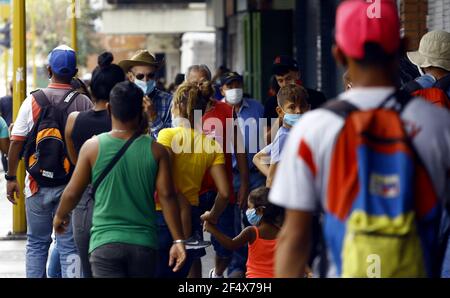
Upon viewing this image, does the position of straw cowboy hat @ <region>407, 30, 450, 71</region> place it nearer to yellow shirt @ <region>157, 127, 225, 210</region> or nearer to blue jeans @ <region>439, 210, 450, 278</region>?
blue jeans @ <region>439, 210, 450, 278</region>

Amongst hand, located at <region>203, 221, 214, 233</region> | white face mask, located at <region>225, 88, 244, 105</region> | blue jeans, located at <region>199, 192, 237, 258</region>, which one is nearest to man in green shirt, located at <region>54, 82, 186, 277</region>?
hand, located at <region>203, 221, 214, 233</region>

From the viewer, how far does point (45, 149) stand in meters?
8.83

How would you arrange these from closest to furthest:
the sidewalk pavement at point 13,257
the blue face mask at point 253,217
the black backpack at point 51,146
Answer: the blue face mask at point 253,217
the black backpack at point 51,146
the sidewalk pavement at point 13,257

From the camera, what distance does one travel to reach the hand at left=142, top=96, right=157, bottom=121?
30.4 ft

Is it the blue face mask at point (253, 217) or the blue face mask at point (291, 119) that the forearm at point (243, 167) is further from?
the blue face mask at point (253, 217)

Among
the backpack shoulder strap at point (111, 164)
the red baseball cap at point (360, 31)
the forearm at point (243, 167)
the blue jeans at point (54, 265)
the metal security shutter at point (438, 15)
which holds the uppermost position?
the metal security shutter at point (438, 15)

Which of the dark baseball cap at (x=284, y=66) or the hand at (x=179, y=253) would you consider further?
the dark baseball cap at (x=284, y=66)

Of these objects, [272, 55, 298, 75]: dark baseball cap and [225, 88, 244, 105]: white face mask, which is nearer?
[272, 55, 298, 75]: dark baseball cap

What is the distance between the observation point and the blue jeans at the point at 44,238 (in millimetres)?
8656

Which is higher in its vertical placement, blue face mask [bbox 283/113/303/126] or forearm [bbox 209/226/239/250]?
blue face mask [bbox 283/113/303/126]

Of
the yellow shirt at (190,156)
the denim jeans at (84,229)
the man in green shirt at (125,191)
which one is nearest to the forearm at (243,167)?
the yellow shirt at (190,156)

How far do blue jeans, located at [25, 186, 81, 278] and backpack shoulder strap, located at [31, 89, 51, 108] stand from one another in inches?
22.1
